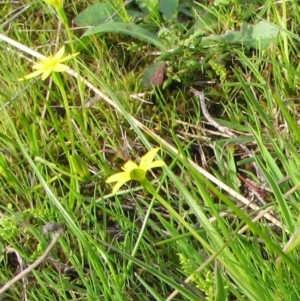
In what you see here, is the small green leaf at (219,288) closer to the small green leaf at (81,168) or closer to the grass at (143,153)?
the grass at (143,153)

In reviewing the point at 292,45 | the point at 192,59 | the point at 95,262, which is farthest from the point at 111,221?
the point at 292,45

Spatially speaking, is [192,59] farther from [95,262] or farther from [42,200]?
[95,262]

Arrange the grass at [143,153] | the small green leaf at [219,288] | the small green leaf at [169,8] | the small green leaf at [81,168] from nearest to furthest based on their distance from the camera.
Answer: the small green leaf at [219,288], the grass at [143,153], the small green leaf at [81,168], the small green leaf at [169,8]

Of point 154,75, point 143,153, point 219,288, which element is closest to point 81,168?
point 143,153

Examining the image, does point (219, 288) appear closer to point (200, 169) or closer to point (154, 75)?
point (200, 169)

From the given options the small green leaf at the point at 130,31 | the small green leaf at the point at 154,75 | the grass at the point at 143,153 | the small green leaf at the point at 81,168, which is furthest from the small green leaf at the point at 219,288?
the small green leaf at the point at 130,31
